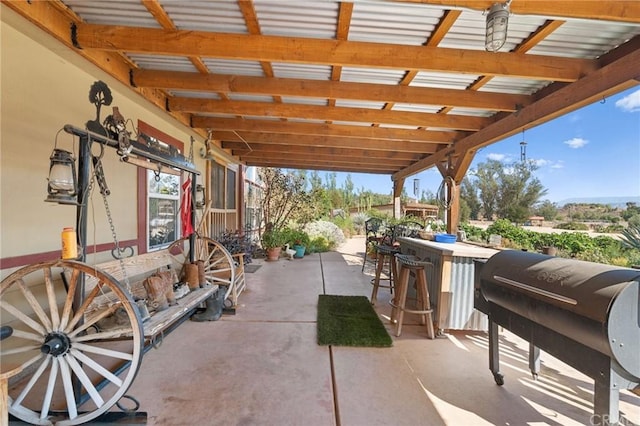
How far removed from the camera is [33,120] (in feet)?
6.89

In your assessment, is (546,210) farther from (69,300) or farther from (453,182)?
(69,300)

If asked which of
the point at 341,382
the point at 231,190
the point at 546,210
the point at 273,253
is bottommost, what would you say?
the point at 341,382

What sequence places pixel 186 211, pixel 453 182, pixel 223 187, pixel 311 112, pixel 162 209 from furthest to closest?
pixel 223 187
pixel 453 182
pixel 162 209
pixel 311 112
pixel 186 211

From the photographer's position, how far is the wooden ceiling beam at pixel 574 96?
2264mm

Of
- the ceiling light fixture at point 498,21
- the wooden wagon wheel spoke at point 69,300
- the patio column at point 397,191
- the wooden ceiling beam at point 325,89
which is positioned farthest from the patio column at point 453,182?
the wooden wagon wheel spoke at point 69,300

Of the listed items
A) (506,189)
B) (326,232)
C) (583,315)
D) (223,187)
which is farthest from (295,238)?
(506,189)

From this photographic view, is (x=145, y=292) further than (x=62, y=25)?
Yes

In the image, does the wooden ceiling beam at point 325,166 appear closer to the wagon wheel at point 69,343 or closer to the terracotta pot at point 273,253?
the terracotta pot at point 273,253

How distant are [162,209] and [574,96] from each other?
5044mm

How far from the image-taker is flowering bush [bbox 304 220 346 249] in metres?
9.80

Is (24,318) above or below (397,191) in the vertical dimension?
below

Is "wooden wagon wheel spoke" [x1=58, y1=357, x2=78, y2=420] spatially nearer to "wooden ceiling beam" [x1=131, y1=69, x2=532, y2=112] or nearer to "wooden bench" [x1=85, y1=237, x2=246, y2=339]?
"wooden bench" [x1=85, y1=237, x2=246, y2=339]

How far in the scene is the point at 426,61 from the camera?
2.40 meters

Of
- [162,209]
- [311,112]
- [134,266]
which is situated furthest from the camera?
[162,209]
